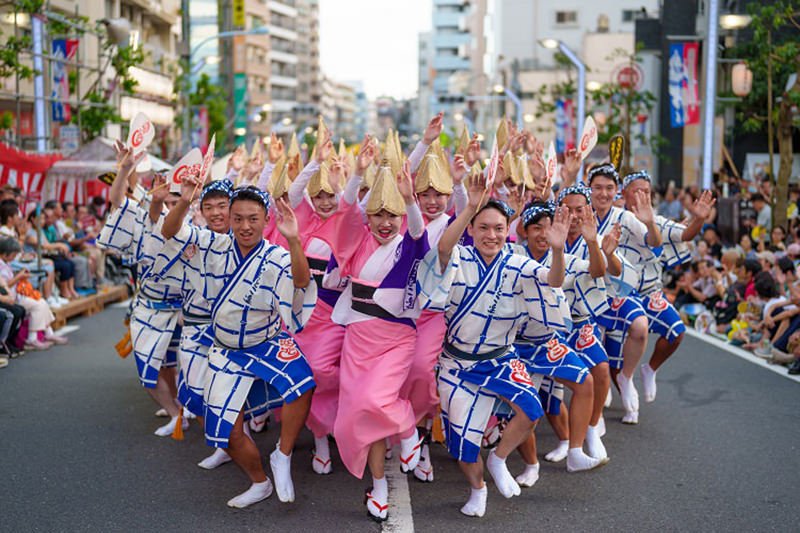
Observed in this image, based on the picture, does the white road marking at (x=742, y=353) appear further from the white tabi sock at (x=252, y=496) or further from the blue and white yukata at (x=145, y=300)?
the blue and white yukata at (x=145, y=300)

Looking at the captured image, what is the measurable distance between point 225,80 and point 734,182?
4163cm

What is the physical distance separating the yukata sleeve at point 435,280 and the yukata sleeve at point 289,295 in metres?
0.60

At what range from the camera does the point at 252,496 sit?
4.76 meters

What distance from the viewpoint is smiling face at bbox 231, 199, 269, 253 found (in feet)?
15.4

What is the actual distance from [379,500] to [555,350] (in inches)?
56.1

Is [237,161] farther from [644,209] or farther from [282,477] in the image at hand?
[282,477]

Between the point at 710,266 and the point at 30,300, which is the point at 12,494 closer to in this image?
the point at 30,300

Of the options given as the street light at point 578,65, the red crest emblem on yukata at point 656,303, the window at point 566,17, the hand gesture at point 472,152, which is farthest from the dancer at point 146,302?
the window at point 566,17

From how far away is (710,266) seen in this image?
38.4ft

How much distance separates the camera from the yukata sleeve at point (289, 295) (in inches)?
183

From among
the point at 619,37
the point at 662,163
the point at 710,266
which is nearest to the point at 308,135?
the point at 619,37

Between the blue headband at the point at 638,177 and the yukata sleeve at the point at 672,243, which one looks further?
the yukata sleeve at the point at 672,243

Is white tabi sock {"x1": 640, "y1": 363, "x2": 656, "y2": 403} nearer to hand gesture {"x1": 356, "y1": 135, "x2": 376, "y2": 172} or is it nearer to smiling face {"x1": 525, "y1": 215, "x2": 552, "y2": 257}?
smiling face {"x1": 525, "y1": 215, "x2": 552, "y2": 257}

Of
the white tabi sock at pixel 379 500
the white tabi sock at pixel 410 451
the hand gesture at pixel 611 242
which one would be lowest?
the white tabi sock at pixel 379 500
